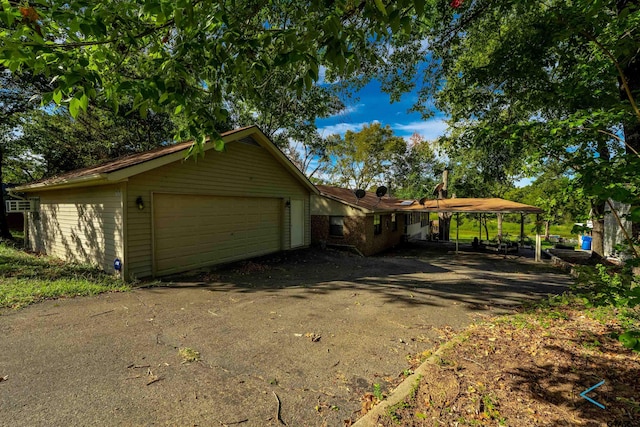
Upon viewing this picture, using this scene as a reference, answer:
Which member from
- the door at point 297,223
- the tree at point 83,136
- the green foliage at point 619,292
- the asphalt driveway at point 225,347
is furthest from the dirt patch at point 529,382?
the tree at point 83,136

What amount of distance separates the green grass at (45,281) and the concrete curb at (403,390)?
6.16 metres

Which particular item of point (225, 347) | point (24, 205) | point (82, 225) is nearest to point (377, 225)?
point (82, 225)

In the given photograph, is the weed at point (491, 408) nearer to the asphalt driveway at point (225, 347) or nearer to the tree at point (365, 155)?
the asphalt driveway at point (225, 347)

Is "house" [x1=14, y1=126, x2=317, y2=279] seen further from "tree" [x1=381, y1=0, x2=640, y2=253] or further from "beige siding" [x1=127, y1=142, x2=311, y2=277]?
"tree" [x1=381, y1=0, x2=640, y2=253]

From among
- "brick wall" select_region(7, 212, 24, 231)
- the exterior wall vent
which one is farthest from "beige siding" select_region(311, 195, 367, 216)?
"brick wall" select_region(7, 212, 24, 231)

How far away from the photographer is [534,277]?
9.34m

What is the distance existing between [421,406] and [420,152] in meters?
33.1

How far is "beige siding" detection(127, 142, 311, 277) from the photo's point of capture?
23.8 ft

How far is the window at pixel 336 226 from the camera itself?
46.1 ft

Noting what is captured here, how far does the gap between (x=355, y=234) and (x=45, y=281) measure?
1060 centimetres

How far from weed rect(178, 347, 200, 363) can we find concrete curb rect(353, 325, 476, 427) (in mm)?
2182

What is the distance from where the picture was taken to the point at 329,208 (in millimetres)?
14297

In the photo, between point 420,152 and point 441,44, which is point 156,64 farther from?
point 420,152

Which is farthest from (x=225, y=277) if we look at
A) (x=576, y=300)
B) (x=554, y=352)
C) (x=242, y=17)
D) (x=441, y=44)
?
(x=441, y=44)
